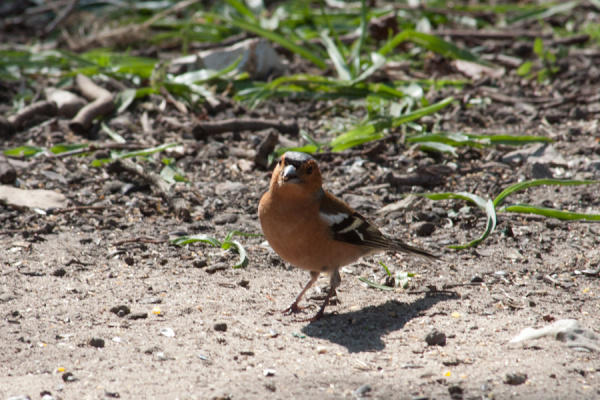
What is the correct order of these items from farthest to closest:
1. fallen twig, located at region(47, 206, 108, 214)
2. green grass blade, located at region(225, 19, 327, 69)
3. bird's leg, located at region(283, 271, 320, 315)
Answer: green grass blade, located at region(225, 19, 327, 69)
fallen twig, located at region(47, 206, 108, 214)
bird's leg, located at region(283, 271, 320, 315)

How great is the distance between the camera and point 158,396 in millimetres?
2816

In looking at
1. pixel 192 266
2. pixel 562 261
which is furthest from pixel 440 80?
pixel 192 266

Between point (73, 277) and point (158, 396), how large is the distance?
61.3 inches

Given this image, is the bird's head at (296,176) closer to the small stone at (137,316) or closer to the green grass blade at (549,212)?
the small stone at (137,316)

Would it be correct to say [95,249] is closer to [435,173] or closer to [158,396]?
[158,396]

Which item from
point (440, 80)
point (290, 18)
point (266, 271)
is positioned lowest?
point (266, 271)

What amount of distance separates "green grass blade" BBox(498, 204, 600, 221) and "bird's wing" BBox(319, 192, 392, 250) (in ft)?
3.88

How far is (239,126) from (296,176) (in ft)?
8.48

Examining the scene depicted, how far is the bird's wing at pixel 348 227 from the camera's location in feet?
13.0

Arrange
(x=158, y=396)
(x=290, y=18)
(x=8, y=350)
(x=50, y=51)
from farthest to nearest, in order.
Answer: (x=290, y=18) < (x=50, y=51) < (x=8, y=350) < (x=158, y=396)

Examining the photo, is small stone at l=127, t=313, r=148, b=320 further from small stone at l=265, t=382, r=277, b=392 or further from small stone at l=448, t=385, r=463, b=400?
small stone at l=448, t=385, r=463, b=400

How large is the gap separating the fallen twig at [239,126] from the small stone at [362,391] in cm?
378

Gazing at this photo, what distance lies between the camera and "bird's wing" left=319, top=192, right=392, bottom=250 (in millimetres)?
3975

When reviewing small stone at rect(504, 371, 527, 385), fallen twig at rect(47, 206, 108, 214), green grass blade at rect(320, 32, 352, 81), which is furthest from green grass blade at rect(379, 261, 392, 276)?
green grass blade at rect(320, 32, 352, 81)
